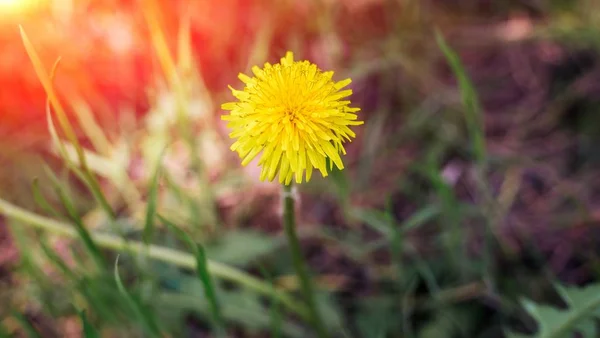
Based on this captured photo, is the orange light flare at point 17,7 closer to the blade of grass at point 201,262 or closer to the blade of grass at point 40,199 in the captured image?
the blade of grass at point 40,199

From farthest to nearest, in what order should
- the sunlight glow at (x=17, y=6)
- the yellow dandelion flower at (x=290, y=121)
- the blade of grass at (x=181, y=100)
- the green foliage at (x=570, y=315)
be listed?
1. the sunlight glow at (x=17, y=6)
2. the blade of grass at (x=181, y=100)
3. the green foliage at (x=570, y=315)
4. the yellow dandelion flower at (x=290, y=121)

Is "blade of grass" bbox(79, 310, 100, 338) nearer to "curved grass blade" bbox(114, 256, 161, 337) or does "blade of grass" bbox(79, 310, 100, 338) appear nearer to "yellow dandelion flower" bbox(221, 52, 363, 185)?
"curved grass blade" bbox(114, 256, 161, 337)

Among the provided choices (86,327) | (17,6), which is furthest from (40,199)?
(17,6)

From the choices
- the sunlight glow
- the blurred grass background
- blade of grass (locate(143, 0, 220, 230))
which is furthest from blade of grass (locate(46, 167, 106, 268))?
the sunlight glow

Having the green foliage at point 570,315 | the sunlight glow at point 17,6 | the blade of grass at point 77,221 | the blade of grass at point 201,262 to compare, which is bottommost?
the green foliage at point 570,315

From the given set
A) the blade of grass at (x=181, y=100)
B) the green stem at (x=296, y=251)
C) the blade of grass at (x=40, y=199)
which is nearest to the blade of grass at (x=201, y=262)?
the green stem at (x=296, y=251)

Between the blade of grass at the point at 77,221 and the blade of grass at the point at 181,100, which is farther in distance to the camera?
the blade of grass at the point at 181,100

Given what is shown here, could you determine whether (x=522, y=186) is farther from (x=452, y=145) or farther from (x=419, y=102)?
(x=419, y=102)

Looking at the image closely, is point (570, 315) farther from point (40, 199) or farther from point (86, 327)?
point (40, 199)
